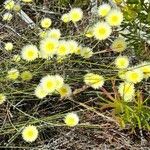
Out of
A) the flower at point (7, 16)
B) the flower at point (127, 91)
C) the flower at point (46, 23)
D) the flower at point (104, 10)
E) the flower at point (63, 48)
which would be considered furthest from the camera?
the flower at point (7, 16)

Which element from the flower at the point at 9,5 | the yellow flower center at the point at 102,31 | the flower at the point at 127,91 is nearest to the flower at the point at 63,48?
the yellow flower center at the point at 102,31

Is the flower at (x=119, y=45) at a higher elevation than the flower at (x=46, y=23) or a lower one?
lower

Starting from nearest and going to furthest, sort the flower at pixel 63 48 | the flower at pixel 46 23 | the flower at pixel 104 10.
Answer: the flower at pixel 63 48, the flower at pixel 104 10, the flower at pixel 46 23

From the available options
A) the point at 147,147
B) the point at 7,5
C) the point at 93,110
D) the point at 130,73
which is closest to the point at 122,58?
the point at 130,73

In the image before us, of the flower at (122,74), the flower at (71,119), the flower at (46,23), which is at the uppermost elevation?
the flower at (46,23)

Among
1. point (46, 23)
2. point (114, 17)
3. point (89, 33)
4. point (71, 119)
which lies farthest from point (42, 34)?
point (71, 119)

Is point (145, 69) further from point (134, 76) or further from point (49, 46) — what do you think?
point (49, 46)

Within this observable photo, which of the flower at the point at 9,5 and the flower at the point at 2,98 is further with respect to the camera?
the flower at the point at 9,5

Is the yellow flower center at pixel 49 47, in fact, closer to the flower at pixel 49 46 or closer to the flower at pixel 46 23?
the flower at pixel 49 46
